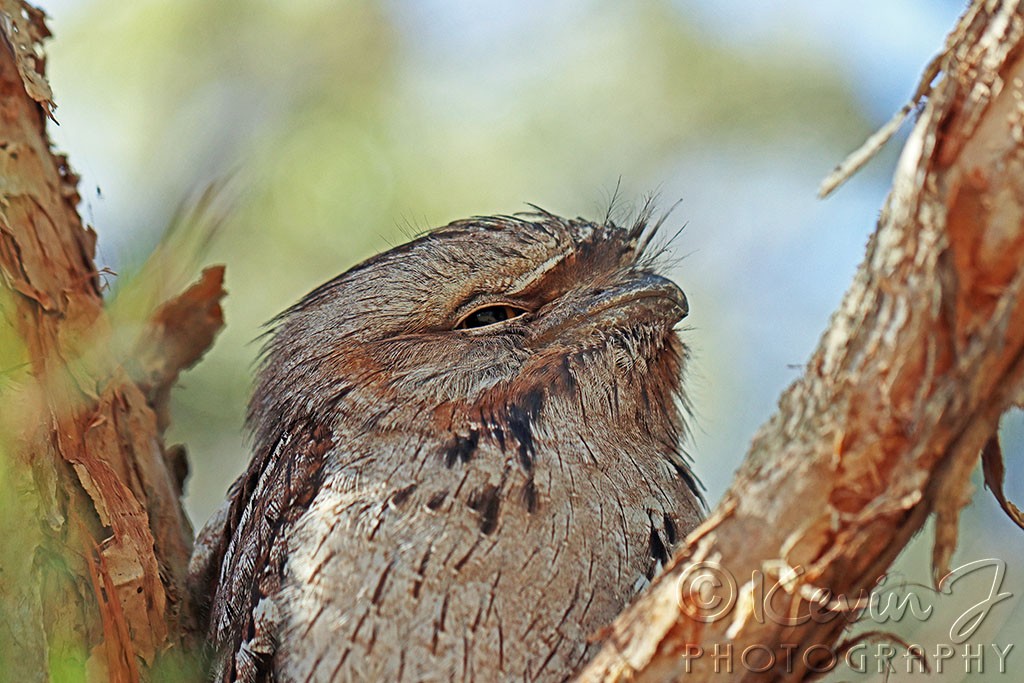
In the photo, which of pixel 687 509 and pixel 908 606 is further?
pixel 687 509

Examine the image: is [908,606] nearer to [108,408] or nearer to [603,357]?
[603,357]

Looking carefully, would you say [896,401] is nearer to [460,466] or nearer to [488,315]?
[460,466]

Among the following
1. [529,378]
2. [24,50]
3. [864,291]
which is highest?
[24,50]

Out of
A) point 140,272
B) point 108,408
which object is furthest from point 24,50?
point 108,408

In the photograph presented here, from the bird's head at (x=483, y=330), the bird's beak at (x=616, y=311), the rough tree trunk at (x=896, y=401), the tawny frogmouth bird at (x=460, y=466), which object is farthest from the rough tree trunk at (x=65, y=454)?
the rough tree trunk at (x=896, y=401)

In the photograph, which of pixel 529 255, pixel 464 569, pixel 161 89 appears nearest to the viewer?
pixel 464 569

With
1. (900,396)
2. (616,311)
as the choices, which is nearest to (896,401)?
(900,396)

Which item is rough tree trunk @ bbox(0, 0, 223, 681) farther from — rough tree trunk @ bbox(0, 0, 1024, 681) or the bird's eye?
rough tree trunk @ bbox(0, 0, 1024, 681)

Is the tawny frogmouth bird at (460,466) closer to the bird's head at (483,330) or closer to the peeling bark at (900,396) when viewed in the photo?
the bird's head at (483,330)
